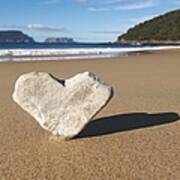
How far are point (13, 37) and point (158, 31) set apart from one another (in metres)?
40.4

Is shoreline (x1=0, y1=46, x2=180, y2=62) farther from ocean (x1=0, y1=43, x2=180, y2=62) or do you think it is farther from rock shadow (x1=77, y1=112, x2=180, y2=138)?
rock shadow (x1=77, y1=112, x2=180, y2=138)

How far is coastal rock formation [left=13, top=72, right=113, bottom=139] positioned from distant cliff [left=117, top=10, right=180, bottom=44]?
102 metres

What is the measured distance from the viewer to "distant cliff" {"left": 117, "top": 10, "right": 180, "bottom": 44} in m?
109

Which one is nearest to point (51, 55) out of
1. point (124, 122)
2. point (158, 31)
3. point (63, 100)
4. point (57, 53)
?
point (57, 53)

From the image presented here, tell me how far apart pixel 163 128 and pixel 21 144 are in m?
1.87

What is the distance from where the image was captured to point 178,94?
356 inches

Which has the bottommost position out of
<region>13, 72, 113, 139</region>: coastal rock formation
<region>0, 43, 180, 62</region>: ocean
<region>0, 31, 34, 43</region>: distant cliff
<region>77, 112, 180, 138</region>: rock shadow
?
<region>0, 31, 34, 43</region>: distant cliff

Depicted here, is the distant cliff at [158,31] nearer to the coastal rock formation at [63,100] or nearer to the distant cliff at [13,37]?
the distant cliff at [13,37]

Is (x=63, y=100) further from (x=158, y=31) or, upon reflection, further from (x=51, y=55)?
(x=158, y=31)

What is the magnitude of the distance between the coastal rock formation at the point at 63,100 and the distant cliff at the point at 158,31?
102 meters

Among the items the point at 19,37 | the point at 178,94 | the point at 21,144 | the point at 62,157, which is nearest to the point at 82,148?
the point at 62,157

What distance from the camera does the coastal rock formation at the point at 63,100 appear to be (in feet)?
16.7

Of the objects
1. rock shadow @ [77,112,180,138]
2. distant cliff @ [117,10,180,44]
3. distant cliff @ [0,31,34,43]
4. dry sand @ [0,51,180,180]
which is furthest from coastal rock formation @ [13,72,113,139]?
distant cliff @ [0,31,34,43]

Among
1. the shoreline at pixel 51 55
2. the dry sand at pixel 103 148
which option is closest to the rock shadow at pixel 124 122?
the dry sand at pixel 103 148
